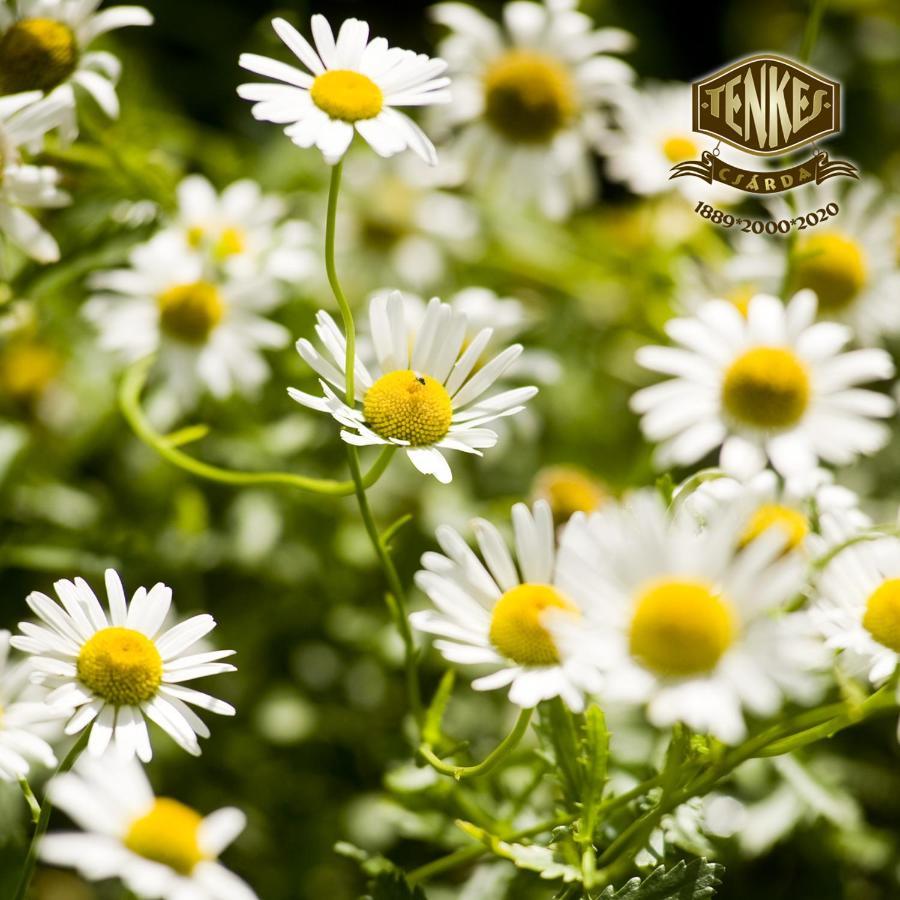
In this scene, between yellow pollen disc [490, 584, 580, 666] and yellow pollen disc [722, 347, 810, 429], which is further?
yellow pollen disc [722, 347, 810, 429]

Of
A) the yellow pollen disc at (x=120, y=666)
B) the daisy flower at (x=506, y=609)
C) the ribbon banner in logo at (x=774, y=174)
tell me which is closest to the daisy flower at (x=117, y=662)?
the yellow pollen disc at (x=120, y=666)

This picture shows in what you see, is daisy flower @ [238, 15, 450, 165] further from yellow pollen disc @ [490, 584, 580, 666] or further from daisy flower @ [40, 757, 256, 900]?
daisy flower @ [40, 757, 256, 900]

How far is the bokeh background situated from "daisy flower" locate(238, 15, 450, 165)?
379 millimetres

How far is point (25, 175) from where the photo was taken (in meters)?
0.97

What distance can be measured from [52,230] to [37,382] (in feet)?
1.21

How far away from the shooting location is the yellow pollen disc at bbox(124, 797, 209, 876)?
739 millimetres

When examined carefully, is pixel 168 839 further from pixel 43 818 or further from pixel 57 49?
pixel 57 49

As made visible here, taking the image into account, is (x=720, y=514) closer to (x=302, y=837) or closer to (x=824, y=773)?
(x=824, y=773)

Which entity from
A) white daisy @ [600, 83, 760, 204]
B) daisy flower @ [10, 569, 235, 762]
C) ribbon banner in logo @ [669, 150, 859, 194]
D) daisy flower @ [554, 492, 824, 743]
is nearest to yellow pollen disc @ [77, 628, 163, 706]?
daisy flower @ [10, 569, 235, 762]

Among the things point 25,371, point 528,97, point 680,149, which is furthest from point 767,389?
point 25,371

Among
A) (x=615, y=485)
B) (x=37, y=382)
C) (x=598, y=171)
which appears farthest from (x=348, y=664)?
(x=598, y=171)

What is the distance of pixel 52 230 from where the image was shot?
1228 millimetres

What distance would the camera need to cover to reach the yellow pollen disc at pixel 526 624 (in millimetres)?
773

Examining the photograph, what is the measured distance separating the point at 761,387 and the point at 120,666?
0.60 metres
